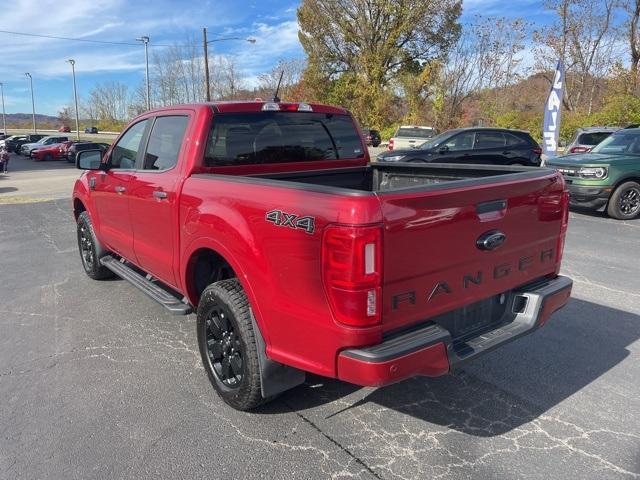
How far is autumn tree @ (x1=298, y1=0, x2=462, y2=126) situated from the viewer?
39094 millimetres

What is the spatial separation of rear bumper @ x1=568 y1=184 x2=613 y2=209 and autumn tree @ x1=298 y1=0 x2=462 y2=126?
32824 mm

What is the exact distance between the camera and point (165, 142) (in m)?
3.93

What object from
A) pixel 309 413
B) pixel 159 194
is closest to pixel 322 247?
pixel 309 413

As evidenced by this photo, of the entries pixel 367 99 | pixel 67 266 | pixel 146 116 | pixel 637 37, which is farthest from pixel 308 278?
pixel 367 99

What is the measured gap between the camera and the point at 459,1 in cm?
3912

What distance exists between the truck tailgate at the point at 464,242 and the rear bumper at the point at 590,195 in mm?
7126

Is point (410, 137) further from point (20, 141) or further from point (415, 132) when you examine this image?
point (20, 141)

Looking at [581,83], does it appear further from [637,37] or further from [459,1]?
[459,1]

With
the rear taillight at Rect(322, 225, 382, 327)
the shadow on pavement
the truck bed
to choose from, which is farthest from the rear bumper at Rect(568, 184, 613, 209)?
the rear taillight at Rect(322, 225, 382, 327)

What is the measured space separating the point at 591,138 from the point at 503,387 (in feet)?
43.7

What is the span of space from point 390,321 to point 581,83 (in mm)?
37864

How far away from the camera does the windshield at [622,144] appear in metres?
10.0

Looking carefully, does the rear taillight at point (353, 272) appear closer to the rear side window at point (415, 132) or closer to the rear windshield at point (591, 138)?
the rear windshield at point (591, 138)

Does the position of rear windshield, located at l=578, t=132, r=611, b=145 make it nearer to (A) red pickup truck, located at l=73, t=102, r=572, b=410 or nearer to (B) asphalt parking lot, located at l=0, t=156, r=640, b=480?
(B) asphalt parking lot, located at l=0, t=156, r=640, b=480
